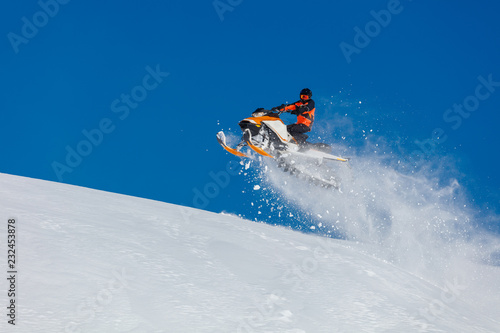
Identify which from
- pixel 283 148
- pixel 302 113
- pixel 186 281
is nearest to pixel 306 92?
pixel 302 113

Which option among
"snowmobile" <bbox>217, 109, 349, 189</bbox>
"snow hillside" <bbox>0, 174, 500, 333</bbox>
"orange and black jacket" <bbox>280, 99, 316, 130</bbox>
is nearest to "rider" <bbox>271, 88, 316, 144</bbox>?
"orange and black jacket" <bbox>280, 99, 316, 130</bbox>

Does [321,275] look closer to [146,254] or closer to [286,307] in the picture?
[286,307]

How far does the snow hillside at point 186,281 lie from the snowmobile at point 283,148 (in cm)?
186

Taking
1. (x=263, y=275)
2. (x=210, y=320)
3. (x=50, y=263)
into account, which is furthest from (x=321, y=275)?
(x=50, y=263)

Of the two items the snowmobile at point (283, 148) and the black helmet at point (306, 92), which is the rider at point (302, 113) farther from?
the snowmobile at point (283, 148)

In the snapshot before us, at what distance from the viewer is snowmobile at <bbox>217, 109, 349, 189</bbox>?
29.4ft

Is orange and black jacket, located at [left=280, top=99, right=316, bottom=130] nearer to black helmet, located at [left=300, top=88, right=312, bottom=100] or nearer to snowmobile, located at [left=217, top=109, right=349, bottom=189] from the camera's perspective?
black helmet, located at [left=300, top=88, right=312, bottom=100]

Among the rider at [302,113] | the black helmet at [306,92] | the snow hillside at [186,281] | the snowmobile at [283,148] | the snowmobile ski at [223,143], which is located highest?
the black helmet at [306,92]

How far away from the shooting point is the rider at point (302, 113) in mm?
9141

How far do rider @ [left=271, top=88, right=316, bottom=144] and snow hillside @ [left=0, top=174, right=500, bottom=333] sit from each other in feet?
8.35

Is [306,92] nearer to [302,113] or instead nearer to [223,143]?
[302,113]

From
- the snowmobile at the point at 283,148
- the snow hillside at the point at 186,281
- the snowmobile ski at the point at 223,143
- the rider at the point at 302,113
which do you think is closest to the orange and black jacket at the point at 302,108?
the rider at the point at 302,113

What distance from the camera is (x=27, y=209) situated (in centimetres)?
675

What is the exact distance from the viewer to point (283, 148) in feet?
31.7
